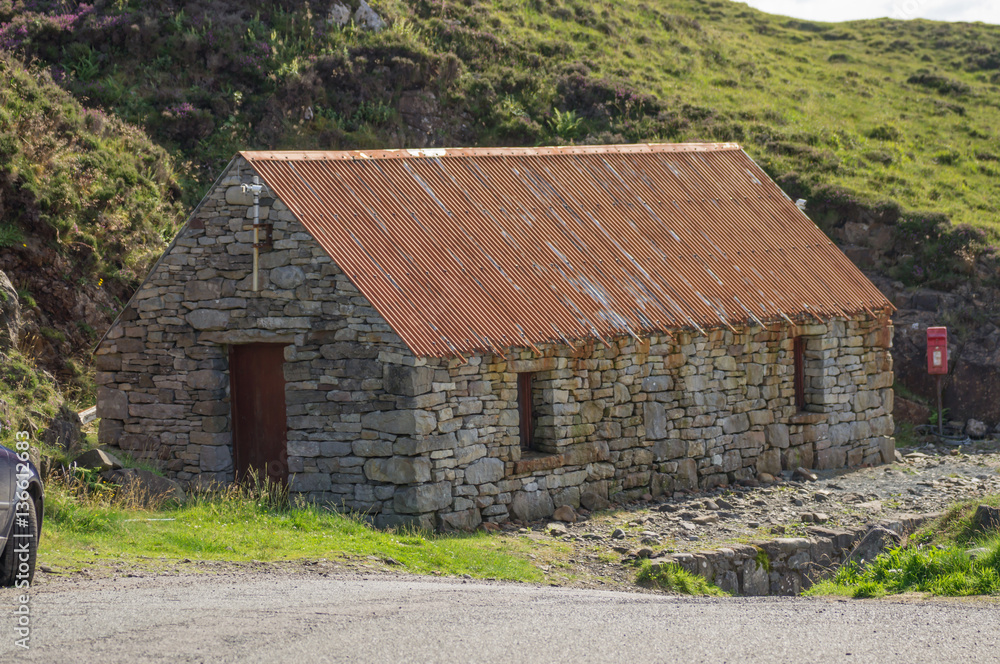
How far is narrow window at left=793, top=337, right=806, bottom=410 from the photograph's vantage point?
18047 mm

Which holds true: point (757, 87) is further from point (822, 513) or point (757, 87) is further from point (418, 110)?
point (822, 513)

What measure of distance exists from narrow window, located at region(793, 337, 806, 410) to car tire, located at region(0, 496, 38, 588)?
41.3 ft

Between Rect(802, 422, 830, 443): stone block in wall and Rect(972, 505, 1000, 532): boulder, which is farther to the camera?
Rect(802, 422, 830, 443): stone block in wall

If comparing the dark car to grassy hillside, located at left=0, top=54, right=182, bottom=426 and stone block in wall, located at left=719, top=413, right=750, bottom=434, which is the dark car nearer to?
grassy hillside, located at left=0, top=54, right=182, bottom=426

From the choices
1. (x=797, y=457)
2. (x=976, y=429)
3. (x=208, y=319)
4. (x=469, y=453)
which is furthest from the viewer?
(x=976, y=429)

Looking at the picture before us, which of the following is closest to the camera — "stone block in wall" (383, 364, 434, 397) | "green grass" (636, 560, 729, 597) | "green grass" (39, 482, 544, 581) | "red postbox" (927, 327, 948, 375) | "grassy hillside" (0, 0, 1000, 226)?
"green grass" (39, 482, 544, 581)

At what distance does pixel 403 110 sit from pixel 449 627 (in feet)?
76.2

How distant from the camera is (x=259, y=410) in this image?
569 inches

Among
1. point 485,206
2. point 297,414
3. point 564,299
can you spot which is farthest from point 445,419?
point 485,206

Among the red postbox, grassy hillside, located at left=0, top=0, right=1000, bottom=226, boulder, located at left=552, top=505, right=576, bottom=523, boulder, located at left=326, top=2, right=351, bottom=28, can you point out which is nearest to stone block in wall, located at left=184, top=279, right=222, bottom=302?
boulder, located at left=552, top=505, right=576, bottom=523

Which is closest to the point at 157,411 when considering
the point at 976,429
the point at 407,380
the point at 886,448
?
the point at 407,380

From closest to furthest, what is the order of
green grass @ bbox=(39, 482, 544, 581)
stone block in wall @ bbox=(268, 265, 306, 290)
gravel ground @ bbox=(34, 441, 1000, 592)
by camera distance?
gravel ground @ bbox=(34, 441, 1000, 592) < green grass @ bbox=(39, 482, 544, 581) < stone block in wall @ bbox=(268, 265, 306, 290)

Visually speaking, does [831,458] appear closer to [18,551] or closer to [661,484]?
[661,484]

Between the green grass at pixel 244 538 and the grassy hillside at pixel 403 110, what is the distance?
5791mm
